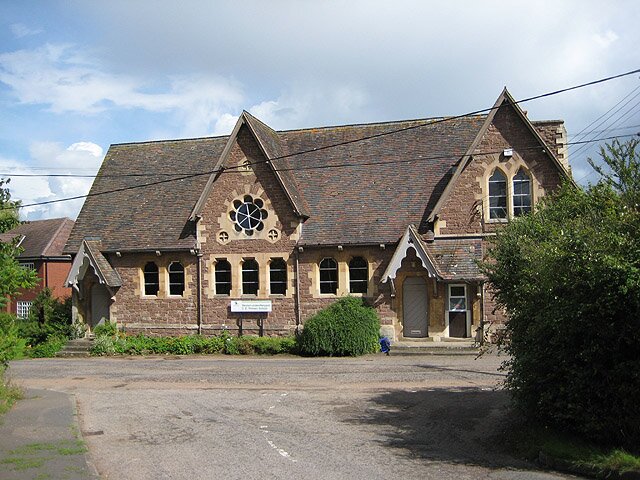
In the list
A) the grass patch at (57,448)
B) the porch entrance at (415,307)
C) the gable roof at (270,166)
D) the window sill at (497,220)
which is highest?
the gable roof at (270,166)

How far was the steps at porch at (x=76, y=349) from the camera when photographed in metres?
27.3

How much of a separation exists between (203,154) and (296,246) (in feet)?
23.7

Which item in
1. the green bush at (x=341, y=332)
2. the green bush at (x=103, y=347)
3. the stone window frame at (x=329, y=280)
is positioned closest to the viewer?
Answer: the green bush at (x=341, y=332)

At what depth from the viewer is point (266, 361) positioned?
77.3ft

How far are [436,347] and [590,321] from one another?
1496 centimetres

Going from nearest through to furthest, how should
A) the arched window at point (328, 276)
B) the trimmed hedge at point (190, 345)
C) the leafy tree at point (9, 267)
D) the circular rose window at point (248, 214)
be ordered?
the leafy tree at point (9, 267) < the trimmed hedge at point (190, 345) < the arched window at point (328, 276) < the circular rose window at point (248, 214)

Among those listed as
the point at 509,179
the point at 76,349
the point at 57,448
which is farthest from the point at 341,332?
the point at 57,448

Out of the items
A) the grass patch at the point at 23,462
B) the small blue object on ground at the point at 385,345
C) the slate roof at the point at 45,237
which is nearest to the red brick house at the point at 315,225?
the small blue object on ground at the point at 385,345

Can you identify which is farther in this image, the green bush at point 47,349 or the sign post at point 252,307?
the green bush at point 47,349

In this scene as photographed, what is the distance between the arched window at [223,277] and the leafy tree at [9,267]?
15188mm

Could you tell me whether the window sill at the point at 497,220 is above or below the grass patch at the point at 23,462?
above

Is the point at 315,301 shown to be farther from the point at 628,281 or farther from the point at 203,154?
the point at 628,281

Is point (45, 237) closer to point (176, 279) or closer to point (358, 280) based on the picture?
point (176, 279)

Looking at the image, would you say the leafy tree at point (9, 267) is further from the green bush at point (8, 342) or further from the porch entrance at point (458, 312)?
the porch entrance at point (458, 312)
